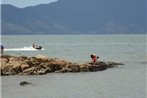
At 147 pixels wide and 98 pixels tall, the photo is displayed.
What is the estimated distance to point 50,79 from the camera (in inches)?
1566

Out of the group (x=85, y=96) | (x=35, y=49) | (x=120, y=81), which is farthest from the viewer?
(x=35, y=49)

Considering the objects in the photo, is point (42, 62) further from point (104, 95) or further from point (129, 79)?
point (104, 95)

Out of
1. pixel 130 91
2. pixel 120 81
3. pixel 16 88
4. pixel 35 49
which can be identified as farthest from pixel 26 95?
pixel 35 49

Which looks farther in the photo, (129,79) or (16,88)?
(129,79)

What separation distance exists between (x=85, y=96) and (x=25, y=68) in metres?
15.2

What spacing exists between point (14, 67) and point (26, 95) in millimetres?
13574

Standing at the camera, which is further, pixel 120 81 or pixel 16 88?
pixel 120 81

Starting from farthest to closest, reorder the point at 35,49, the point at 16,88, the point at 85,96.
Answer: the point at 35,49 → the point at 16,88 → the point at 85,96

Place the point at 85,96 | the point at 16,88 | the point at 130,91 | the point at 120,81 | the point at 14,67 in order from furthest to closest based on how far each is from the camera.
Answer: the point at 14,67, the point at 120,81, the point at 16,88, the point at 130,91, the point at 85,96

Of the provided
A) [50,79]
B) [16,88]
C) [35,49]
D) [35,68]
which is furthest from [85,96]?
[35,49]

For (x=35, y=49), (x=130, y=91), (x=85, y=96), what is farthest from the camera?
(x=35, y=49)

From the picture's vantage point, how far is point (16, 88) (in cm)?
3416

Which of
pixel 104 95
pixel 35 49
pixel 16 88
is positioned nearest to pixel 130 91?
pixel 104 95

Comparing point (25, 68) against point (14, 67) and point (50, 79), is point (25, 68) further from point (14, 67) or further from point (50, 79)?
point (50, 79)
